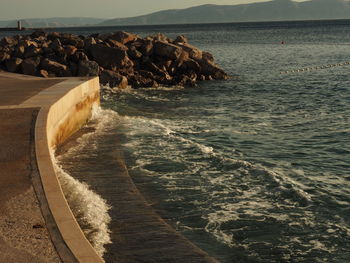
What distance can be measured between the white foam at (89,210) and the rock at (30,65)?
14969mm

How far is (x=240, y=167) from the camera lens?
37.7ft

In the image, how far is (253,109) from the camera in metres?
20.1

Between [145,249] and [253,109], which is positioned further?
[253,109]

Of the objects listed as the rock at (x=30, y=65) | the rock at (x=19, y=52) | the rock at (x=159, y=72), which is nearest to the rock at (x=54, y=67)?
the rock at (x=30, y=65)

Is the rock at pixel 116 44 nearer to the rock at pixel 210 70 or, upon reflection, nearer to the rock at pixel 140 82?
the rock at pixel 140 82

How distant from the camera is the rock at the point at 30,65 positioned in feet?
79.9

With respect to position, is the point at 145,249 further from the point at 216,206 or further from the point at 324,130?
the point at 324,130

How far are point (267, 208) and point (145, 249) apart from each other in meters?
2.68

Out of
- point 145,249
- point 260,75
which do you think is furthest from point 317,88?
point 145,249

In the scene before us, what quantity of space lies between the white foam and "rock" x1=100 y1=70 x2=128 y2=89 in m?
14.9

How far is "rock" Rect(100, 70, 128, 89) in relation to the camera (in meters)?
25.1

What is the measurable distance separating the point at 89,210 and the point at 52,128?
13.1 ft

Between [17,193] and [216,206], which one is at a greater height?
[17,193]

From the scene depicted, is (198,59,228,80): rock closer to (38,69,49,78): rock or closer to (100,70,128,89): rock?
(100,70,128,89): rock
